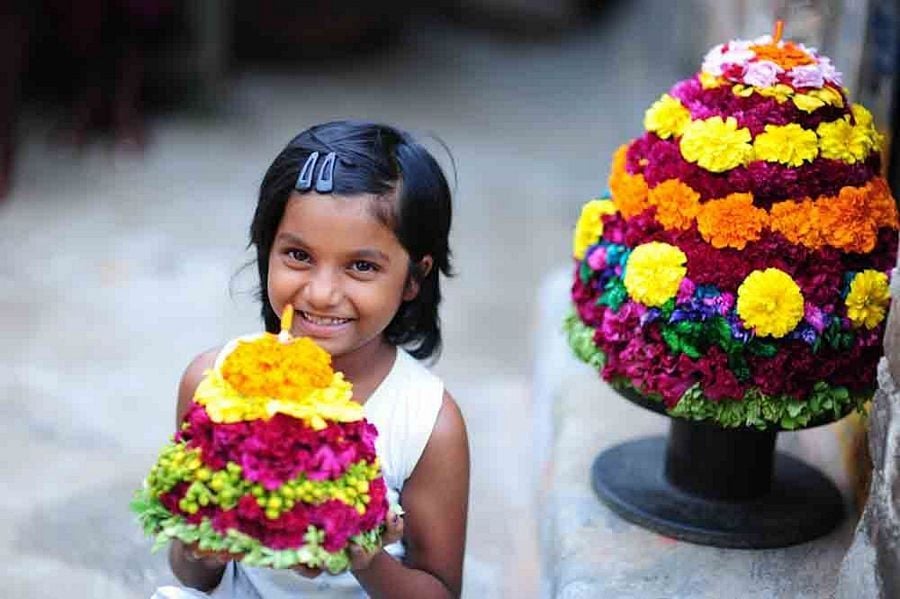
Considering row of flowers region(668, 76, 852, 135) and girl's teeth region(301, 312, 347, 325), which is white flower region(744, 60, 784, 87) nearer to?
row of flowers region(668, 76, 852, 135)

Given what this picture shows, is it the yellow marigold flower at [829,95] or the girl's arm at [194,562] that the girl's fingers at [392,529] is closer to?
the girl's arm at [194,562]

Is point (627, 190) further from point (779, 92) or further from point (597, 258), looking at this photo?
point (779, 92)

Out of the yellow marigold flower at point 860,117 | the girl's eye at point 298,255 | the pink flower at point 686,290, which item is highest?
the yellow marigold flower at point 860,117

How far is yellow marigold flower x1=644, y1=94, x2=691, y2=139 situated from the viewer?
2.71 meters

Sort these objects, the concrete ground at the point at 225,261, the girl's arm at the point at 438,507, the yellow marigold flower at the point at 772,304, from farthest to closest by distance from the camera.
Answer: the concrete ground at the point at 225,261
the yellow marigold flower at the point at 772,304
the girl's arm at the point at 438,507

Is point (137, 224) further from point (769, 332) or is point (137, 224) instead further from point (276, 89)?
point (769, 332)

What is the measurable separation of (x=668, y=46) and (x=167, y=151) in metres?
2.39

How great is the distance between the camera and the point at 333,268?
223 cm

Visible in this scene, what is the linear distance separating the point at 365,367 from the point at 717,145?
0.74 metres

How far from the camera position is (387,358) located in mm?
2451

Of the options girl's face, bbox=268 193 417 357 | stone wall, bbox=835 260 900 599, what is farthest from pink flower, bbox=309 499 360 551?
stone wall, bbox=835 260 900 599

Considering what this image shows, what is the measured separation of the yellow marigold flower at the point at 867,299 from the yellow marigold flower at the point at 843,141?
0.21 m

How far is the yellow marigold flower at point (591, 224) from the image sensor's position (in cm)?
282

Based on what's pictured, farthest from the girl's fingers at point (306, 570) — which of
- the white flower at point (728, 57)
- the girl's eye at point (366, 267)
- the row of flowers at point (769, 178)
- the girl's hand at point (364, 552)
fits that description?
the white flower at point (728, 57)
